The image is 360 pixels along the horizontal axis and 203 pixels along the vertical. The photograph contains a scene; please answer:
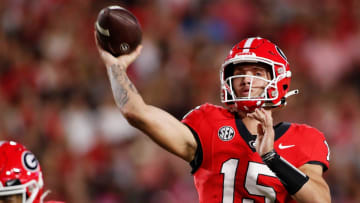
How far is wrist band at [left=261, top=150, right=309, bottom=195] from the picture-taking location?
270cm

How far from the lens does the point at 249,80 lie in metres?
3.04

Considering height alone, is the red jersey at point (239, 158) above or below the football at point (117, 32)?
below

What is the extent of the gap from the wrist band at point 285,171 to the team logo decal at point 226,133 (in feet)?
1.07

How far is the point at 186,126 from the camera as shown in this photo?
2986mm

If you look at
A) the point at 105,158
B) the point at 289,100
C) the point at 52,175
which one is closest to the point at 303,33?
the point at 289,100

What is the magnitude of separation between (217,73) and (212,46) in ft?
1.53

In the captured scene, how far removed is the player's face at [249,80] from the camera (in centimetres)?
304

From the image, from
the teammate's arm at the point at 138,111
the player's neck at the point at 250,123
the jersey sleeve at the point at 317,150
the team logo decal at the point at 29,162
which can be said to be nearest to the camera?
the teammate's arm at the point at 138,111

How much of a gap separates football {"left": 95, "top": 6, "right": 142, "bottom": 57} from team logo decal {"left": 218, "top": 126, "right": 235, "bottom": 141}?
1.96ft

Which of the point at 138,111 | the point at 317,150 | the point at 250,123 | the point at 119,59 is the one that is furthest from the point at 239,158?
the point at 119,59

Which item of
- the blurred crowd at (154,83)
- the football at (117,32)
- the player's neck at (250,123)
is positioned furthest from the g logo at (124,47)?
the blurred crowd at (154,83)

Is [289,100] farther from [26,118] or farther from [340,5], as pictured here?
[26,118]

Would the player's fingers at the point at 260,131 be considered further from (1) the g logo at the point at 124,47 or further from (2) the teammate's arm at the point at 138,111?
(1) the g logo at the point at 124,47

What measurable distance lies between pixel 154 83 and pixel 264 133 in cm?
412
